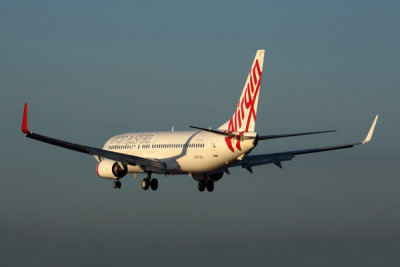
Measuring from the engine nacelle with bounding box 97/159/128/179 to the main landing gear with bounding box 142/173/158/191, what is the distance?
2.01 m

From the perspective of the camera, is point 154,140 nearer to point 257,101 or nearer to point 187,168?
point 187,168

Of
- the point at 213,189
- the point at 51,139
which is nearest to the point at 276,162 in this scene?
the point at 213,189

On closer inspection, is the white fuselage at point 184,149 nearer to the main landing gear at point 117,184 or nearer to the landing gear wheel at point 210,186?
the main landing gear at point 117,184

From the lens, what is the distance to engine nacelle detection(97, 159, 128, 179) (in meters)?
81.1

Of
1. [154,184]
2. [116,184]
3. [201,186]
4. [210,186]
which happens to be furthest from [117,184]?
[210,186]

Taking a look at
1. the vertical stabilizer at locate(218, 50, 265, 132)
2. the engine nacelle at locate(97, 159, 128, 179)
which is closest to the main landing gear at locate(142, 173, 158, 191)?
the engine nacelle at locate(97, 159, 128, 179)

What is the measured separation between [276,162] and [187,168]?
8.28 m

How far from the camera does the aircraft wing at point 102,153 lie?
6751 cm

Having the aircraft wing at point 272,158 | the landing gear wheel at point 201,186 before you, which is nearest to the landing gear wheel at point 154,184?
the landing gear wheel at point 201,186

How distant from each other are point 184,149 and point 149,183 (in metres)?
6.05

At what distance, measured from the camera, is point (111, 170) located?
81.2 metres

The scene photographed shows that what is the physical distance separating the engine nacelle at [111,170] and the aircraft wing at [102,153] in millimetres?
2274

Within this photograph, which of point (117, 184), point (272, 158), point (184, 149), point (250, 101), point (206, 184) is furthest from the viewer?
point (117, 184)

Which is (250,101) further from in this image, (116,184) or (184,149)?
(116,184)
